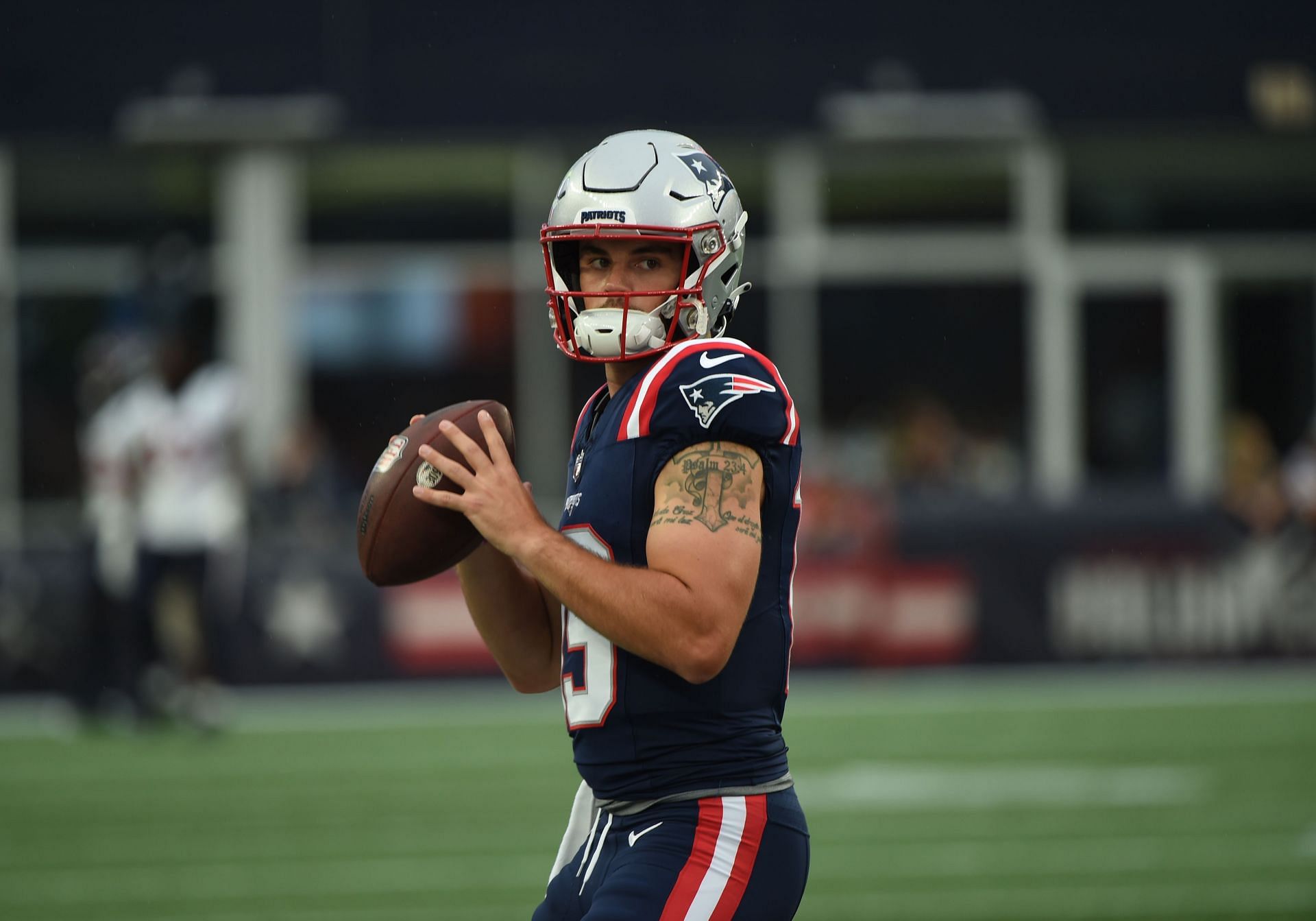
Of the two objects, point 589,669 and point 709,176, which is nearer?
point 589,669

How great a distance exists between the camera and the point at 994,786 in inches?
329

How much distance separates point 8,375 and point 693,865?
14876 millimetres

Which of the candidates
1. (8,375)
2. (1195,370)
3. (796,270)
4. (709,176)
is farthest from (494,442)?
(1195,370)

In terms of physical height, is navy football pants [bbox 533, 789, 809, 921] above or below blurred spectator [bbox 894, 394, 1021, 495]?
above

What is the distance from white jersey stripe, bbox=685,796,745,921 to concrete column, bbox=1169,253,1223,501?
15.1 metres

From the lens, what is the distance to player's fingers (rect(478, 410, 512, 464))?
285cm

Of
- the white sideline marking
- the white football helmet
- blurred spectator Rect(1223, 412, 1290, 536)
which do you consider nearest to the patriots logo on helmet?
the white football helmet

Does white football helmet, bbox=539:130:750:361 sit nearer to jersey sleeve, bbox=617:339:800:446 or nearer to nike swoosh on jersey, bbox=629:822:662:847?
jersey sleeve, bbox=617:339:800:446

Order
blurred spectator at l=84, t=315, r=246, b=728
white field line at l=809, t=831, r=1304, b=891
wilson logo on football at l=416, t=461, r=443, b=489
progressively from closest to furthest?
wilson logo on football at l=416, t=461, r=443, b=489 < white field line at l=809, t=831, r=1304, b=891 < blurred spectator at l=84, t=315, r=246, b=728

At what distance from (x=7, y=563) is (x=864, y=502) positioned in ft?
17.5

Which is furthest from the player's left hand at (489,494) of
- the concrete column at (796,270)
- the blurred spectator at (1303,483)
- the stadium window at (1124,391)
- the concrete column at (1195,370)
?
the concrete column at (1195,370)

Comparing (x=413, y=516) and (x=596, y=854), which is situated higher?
(x=413, y=516)

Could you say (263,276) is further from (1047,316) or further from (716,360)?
(716,360)

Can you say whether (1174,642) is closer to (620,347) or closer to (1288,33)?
(1288,33)
